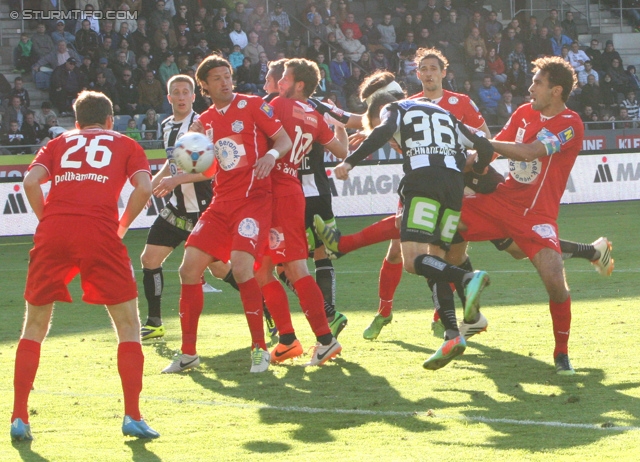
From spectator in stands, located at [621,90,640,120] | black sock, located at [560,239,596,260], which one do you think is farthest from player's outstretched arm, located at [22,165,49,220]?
spectator in stands, located at [621,90,640,120]

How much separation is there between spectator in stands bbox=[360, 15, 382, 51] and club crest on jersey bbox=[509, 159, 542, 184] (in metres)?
19.1

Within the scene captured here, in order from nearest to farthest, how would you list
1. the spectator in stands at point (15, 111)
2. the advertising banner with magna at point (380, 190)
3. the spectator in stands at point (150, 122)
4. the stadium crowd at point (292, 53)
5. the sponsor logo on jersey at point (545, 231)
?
the sponsor logo on jersey at point (545, 231) < the advertising banner with magna at point (380, 190) < the spectator in stands at point (15, 111) < the spectator in stands at point (150, 122) < the stadium crowd at point (292, 53)

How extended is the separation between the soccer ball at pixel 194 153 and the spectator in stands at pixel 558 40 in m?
22.3

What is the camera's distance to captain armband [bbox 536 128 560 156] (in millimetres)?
6797

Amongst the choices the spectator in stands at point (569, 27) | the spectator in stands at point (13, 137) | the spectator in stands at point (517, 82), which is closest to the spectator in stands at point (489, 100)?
the spectator in stands at point (517, 82)

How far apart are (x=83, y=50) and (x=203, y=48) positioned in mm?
2671

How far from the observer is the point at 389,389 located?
245 inches

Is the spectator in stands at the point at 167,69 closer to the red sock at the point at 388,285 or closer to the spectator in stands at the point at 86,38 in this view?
the spectator in stands at the point at 86,38

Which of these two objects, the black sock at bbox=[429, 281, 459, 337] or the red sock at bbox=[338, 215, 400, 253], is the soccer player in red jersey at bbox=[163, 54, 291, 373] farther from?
the black sock at bbox=[429, 281, 459, 337]

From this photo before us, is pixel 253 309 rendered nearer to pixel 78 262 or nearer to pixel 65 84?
pixel 78 262

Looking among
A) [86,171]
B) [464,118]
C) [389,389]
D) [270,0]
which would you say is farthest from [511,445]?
[270,0]

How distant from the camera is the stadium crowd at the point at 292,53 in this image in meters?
21.2

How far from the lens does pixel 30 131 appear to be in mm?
19828

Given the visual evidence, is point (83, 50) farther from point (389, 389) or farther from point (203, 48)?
point (389, 389)
